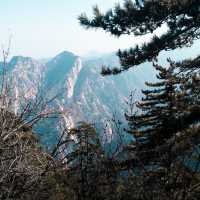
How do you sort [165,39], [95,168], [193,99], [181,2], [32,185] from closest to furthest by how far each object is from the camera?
[32,185], [95,168], [181,2], [165,39], [193,99]

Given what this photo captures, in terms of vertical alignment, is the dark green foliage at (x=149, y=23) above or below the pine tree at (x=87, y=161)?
above

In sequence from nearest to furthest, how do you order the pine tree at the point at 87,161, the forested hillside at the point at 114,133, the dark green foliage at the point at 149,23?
the forested hillside at the point at 114,133 → the pine tree at the point at 87,161 → the dark green foliage at the point at 149,23

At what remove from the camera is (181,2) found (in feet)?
40.0

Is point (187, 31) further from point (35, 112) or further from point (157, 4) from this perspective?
point (35, 112)

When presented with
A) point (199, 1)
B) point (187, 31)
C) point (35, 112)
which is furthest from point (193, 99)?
point (35, 112)

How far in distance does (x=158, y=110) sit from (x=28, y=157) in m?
15.9

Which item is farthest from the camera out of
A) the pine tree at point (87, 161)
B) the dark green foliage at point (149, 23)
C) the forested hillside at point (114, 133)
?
the dark green foliage at point (149, 23)

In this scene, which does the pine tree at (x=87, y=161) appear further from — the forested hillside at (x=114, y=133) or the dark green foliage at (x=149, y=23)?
the dark green foliage at (x=149, y=23)

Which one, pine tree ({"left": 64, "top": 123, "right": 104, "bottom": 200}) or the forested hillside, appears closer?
the forested hillside

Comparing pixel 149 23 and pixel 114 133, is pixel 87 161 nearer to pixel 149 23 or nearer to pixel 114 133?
pixel 114 133

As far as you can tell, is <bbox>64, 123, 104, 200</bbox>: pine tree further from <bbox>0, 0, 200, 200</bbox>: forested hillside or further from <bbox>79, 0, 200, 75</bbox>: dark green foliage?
<bbox>79, 0, 200, 75</bbox>: dark green foliage

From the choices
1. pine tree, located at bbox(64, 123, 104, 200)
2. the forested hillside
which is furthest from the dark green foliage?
pine tree, located at bbox(64, 123, 104, 200)

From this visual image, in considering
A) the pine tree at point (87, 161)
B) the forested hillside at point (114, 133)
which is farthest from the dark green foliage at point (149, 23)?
the pine tree at point (87, 161)

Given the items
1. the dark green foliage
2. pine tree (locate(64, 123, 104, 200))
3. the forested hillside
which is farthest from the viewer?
the dark green foliage
